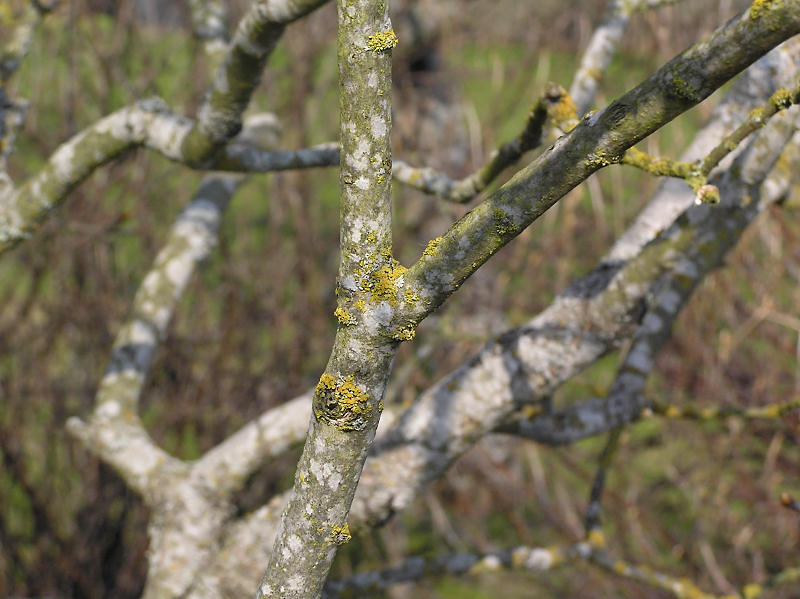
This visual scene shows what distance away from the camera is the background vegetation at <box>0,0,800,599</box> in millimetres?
3488

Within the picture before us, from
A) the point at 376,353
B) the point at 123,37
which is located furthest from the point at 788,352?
the point at 123,37

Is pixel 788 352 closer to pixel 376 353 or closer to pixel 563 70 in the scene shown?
pixel 563 70

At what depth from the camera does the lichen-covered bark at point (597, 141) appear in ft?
2.88

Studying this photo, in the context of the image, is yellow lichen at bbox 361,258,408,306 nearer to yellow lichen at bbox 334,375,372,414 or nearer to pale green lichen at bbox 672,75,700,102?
yellow lichen at bbox 334,375,372,414

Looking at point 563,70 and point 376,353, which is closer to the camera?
point 376,353

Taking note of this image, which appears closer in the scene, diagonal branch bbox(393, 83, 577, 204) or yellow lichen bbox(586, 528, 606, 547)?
diagonal branch bbox(393, 83, 577, 204)

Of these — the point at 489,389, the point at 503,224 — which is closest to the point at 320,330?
the point at 489,389

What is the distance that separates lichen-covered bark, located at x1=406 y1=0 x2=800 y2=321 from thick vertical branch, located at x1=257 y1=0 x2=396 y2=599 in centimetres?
7

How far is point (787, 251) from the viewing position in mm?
3996

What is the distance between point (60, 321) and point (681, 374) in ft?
10.6

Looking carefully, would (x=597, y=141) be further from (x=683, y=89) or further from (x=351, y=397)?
A: (x=351, y=397)

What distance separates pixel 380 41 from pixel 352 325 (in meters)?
0.39

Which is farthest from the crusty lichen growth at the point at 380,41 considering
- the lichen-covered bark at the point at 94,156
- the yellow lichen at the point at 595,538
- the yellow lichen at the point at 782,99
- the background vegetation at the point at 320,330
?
the background vegetation at the point at 320,330

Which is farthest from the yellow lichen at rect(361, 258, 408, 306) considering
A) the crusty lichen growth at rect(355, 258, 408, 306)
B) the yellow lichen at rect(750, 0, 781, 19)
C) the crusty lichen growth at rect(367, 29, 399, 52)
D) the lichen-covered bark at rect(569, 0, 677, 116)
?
the lichen-covered bark at rect(569, 0, 677, 116)
